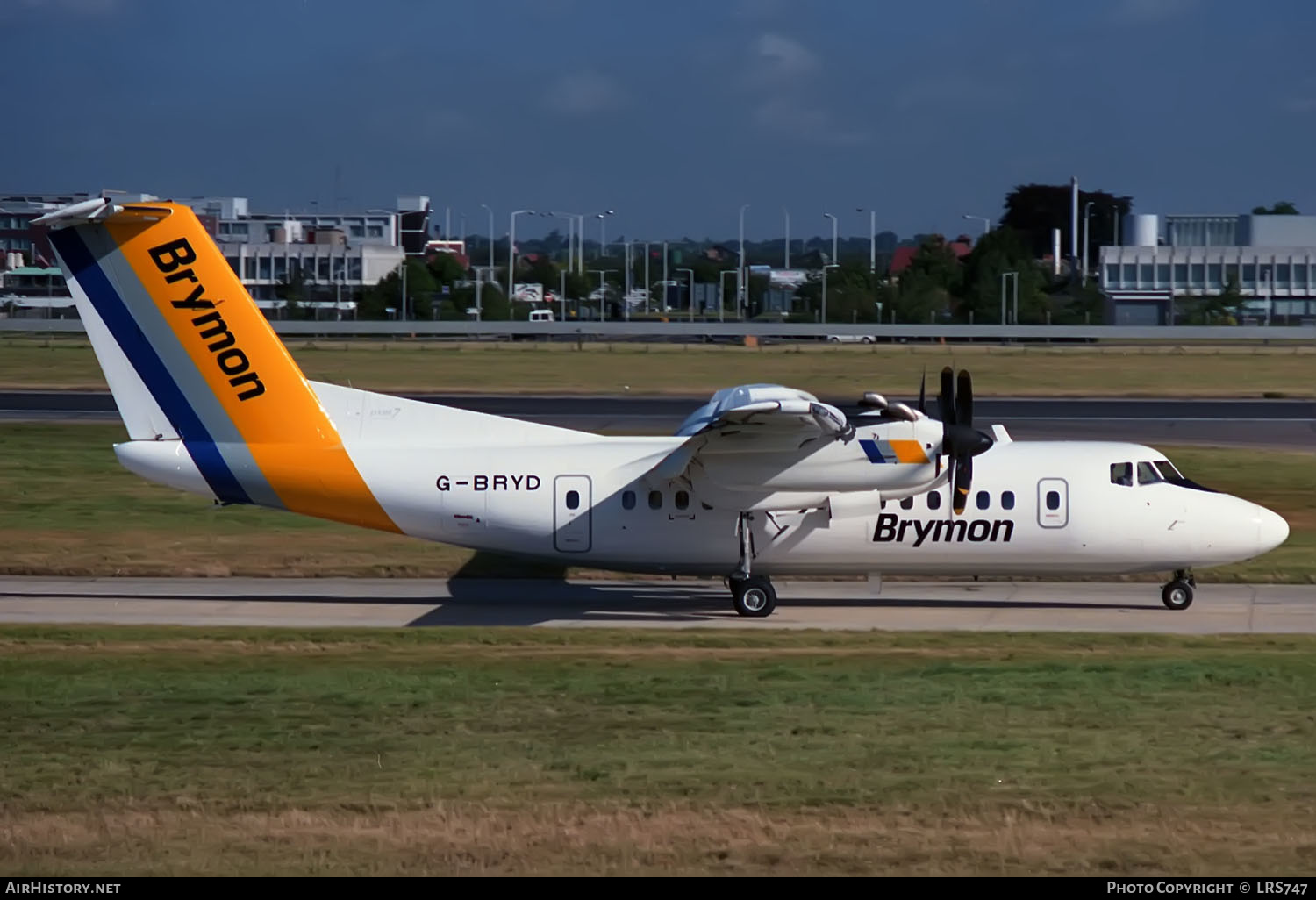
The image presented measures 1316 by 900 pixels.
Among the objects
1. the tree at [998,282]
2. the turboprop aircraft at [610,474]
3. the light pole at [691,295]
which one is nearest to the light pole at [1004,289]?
the tree at [998,282]

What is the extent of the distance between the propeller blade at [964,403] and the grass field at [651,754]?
288 centimetres

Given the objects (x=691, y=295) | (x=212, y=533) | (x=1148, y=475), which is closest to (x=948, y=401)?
(x=1148, y=475)

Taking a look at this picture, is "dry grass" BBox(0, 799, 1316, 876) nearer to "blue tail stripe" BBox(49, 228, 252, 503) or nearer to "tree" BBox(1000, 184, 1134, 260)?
"blue tail stripe" BBox(49, 228, 252, 503)

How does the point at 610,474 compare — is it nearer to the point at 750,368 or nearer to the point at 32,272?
the point at 750,368

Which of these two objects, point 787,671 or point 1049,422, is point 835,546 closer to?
point 787,671

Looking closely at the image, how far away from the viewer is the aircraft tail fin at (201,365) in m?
20.1

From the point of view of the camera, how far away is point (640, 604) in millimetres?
22578

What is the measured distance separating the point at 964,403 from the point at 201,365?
33.5 ft

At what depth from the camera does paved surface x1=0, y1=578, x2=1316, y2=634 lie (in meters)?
21.0

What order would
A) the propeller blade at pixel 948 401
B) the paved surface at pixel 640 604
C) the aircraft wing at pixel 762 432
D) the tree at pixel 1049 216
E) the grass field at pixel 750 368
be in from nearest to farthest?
the aircraft wing at pixel 762 432 < the propeller blade at pixel 948 401 < the paved surface at pixel 640 604 < the grass field at pixel 750 368 < the tree at pixel 1049 216

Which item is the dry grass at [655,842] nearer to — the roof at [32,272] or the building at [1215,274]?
the building at [1215,274]

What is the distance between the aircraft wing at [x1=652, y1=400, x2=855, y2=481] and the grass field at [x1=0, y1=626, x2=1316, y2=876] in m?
2.49
